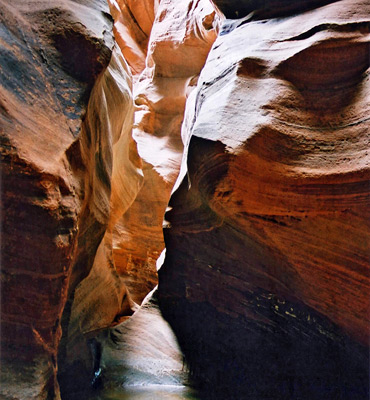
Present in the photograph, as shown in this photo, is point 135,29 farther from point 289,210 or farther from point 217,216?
point 289,210

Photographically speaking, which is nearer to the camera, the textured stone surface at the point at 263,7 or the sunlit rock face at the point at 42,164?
the sunlit rock face at the point at 42,164

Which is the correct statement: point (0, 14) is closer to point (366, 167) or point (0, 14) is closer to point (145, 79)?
point (366, 167)

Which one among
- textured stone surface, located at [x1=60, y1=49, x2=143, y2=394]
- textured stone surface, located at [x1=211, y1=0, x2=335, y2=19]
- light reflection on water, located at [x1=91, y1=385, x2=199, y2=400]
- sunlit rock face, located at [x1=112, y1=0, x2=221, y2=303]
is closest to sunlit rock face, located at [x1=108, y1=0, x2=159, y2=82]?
sunlit rock face, located at [x1=112, y1=0, x2=221, y2=303]

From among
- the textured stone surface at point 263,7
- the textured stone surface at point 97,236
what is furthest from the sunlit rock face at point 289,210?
the textured stone surface at point 97,236

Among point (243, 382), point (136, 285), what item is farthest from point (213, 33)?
point (243, 382)

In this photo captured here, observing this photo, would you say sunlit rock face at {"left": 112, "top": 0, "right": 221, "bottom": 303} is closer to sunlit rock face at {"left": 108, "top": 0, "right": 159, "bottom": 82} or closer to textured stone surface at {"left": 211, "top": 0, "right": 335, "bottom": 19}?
sunlit rock face at {"left": 108, "top": 0, "right": 159, "bottom": 82}

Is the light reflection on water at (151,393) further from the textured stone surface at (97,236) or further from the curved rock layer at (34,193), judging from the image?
the curved rock layer at (34,193)

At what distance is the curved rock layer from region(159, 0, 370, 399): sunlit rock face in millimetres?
1173

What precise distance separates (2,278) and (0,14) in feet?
5.12

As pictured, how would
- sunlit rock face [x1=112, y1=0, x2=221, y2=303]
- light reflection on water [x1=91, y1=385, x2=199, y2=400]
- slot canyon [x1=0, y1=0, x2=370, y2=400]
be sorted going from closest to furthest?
slot canyon [x1=0, y1=0, x2=370, y2=400] < light reflection on water [x1=91, y1=385, x2=199, y2=400] < sunlit rock face [x1=112, y1=0, x2=221, y2=303]

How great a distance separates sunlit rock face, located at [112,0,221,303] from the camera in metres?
7.75

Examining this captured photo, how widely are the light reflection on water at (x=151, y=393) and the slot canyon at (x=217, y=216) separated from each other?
0.6 inches

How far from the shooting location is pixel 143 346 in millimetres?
3740

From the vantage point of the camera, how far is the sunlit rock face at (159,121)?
7754 millimetres
